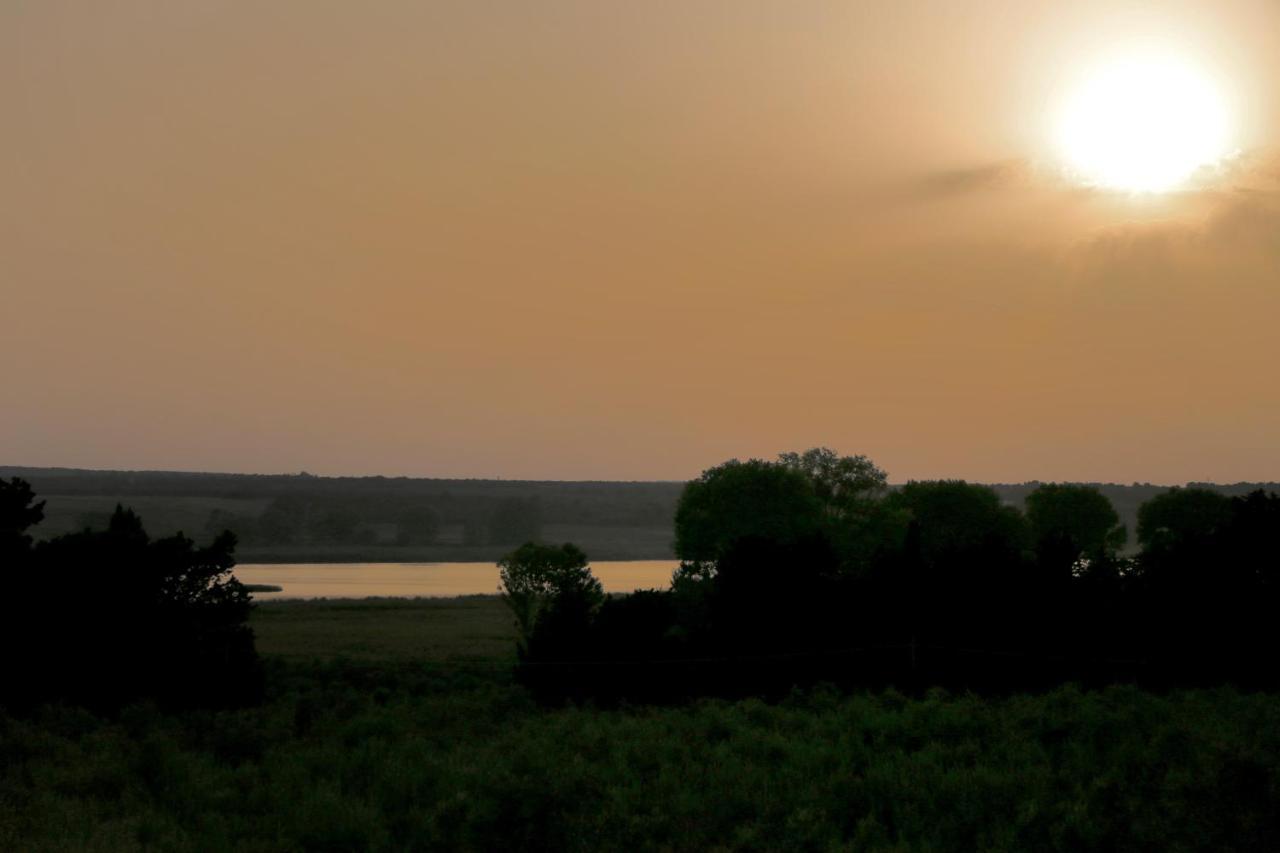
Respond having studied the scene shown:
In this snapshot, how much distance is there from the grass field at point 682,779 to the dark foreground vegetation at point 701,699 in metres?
0.08

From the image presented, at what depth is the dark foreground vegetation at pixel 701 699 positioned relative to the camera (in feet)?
75.2

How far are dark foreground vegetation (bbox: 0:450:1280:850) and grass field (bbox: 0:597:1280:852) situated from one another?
0.08 m

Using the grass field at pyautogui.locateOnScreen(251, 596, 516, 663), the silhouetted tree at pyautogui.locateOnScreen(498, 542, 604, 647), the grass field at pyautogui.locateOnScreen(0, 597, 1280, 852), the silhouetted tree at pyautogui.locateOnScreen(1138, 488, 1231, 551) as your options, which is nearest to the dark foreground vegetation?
the grass field at pyautogui.locateOnScreen(0, 597, 1280, 852)

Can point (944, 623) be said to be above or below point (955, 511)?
below

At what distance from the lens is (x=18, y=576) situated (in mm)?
49750

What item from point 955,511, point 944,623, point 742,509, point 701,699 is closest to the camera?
point 701,699

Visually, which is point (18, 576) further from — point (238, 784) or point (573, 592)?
point (238, 784)

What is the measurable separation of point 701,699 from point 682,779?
17.9 meters

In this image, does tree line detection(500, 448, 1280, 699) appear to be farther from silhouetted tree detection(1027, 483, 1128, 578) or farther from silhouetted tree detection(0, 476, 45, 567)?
silhouetted tree detection(1027, 483, 1128, 578)

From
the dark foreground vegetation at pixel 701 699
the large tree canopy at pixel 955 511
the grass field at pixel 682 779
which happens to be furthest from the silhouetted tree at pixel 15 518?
the large tree canopy at pixel 955 511

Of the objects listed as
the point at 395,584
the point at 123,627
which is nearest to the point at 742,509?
the point at 123,627

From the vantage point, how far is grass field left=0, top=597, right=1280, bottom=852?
73.0ft

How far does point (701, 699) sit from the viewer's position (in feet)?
144

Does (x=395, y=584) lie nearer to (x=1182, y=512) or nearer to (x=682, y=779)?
(x=1182, y=512)
